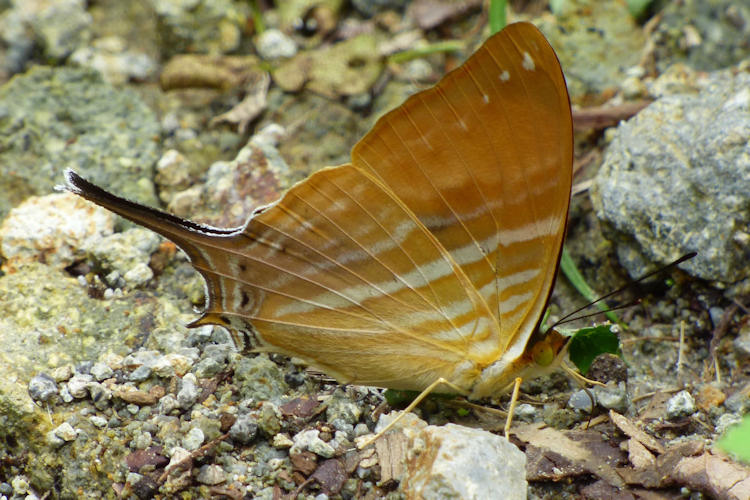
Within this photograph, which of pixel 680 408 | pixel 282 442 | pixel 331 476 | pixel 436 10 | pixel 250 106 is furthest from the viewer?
pixel 436 10

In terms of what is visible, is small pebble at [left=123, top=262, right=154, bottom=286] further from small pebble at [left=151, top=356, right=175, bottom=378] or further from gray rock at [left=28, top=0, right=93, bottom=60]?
gray rock at [left=28, top=0, right=93, bottom=60]

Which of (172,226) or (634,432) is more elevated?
(172,226)

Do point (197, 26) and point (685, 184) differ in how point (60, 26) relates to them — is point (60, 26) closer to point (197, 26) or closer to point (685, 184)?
point (197, 26)

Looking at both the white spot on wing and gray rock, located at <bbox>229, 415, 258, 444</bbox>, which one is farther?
gray rock, located at <bbox>229, 415, 258, 444</bbox>

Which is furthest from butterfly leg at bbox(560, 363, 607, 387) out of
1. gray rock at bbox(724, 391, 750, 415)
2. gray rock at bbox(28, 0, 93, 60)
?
gray rock at bbox(28, 0, 93, 60)

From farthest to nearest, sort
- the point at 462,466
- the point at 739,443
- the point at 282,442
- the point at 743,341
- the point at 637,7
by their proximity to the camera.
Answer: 1. the point at 637,7
2. the point at 743,341
3. the point at 282,442
4. the point at 462,466
5. the point at 739,443

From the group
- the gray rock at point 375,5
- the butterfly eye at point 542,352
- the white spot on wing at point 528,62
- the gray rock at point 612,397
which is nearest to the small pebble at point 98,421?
the butterfly eye at point 542,352

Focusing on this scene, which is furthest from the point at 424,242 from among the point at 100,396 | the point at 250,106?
the point at 250,106
